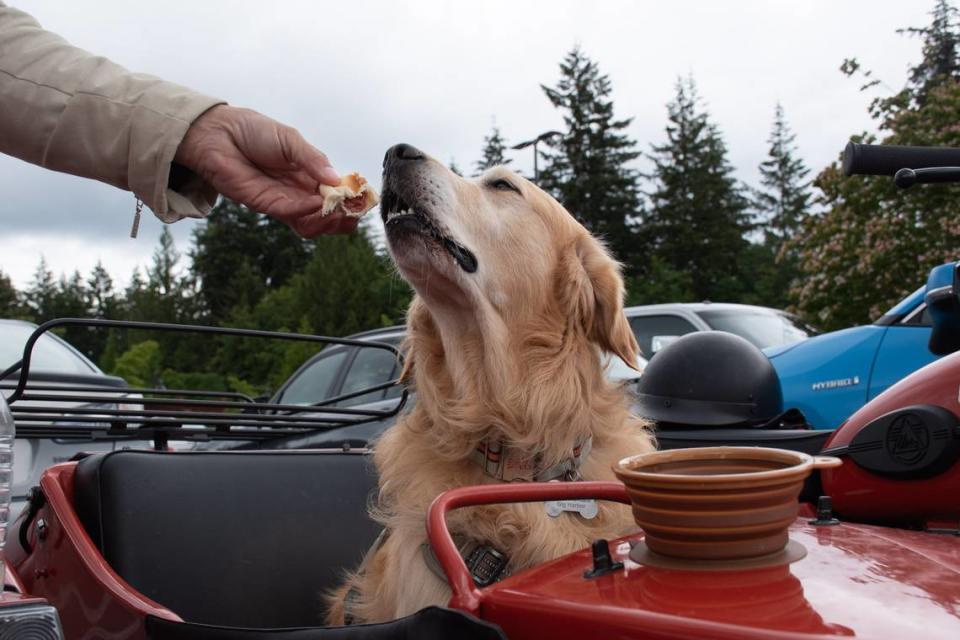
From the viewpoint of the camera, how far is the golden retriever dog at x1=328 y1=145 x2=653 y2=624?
7.75 ft

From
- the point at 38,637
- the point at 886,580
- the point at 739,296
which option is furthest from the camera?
the point at 739,296

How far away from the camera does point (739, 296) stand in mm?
48281

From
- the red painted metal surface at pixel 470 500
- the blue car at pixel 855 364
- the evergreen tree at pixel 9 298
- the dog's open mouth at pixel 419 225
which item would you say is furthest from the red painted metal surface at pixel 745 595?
the evergreen tree at pixel 9 298

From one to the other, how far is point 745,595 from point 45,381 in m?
4.88

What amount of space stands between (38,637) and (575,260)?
6.94 feet

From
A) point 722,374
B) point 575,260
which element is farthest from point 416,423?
point 722,374

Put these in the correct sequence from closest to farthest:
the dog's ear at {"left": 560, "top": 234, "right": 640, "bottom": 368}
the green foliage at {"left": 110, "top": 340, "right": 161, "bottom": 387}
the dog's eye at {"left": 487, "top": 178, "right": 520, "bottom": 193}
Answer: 1. the dog's ear at {"left": 560, "top": 234, "right": 640, "bottom": 368}
2. the dog's eye at {"left": 487, "top": 178, "right": 520, "bottom": 193}
3. the green foliage at {"left": 110, "top": 340, "right": 161, "bottom": 387}

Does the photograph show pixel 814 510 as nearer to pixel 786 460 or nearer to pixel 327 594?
pixel 786 460

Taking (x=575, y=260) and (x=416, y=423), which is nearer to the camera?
(x=416, y=423)

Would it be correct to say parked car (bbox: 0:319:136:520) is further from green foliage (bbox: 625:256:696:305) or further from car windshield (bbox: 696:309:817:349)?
green foliage (bbox: 625:256:696:305)

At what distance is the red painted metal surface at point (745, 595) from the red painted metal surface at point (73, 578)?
1.03m

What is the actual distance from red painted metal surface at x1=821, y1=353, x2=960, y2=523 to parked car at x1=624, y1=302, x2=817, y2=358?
7445 millimetres

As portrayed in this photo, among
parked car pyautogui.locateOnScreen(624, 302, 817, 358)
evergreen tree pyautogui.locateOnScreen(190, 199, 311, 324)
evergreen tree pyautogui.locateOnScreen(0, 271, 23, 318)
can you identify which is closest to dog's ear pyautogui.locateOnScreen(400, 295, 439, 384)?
parked car pyautogui.locateOnScreen(624, 302, 817, 358)

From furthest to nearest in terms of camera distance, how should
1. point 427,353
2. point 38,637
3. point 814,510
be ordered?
point 427,353, point 814,510, point 38,637
